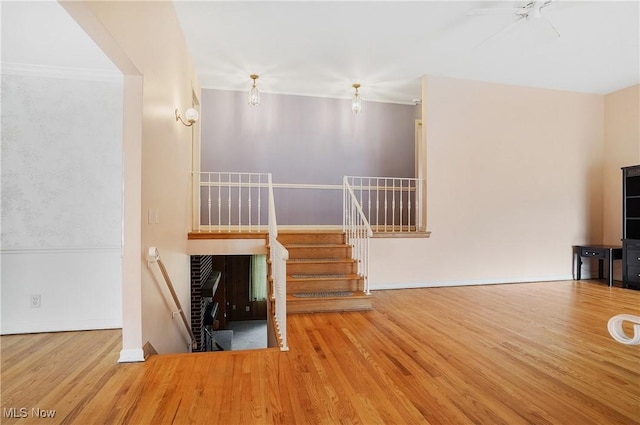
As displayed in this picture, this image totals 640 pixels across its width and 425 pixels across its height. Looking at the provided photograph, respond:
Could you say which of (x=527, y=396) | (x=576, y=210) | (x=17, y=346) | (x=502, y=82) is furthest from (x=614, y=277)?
(x=17, y=346)

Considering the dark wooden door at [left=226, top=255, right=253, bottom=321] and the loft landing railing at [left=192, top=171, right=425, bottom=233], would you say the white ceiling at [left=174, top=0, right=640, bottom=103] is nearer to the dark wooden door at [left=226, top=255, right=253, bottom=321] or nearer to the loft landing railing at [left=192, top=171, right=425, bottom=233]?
the loft landing railing at [left=192, top=171, right=425, bottom=233]

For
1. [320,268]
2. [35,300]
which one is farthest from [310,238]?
[35,300]

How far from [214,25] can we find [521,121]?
499 cm

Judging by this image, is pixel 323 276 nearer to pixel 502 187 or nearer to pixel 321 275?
pixel 321 275

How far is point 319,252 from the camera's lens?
14.2 feet

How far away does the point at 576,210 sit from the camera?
549 centimetres

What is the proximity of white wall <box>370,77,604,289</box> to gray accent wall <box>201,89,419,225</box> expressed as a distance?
160cm

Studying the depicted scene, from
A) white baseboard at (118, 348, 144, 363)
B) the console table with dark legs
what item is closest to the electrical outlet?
white baseboard at (118, 348, 144, 363)

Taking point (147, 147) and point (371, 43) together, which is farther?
point (371, 43)

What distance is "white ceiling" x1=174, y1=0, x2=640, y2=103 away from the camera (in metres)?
3.35

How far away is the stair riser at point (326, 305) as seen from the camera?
11.8 feet

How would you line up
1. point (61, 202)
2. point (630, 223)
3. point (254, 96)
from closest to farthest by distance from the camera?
point (61, 202) < point (630, 223) < point (254, 96)

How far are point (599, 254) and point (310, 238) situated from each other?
15.5ft

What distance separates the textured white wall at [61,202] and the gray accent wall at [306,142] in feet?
8.84
